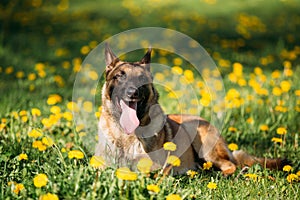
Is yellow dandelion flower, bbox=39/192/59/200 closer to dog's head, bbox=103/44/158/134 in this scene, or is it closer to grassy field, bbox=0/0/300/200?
grassy field, bbox=0/0/300/200

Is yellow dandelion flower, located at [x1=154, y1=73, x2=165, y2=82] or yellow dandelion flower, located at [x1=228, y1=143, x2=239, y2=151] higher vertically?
yellow dandelion flower, located at [x1=154, y1=73, x2=165, y2=82]

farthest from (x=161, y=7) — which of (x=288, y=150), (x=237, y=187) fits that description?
(x=237, y=187)

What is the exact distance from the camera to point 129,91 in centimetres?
400

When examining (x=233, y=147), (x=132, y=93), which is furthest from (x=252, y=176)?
(x=132, y=93)

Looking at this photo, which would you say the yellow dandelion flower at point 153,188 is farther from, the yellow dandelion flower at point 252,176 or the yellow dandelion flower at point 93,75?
the yellow dandelion flower at point 93,75

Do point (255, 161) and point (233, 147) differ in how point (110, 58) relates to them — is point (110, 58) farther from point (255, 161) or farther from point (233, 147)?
point (255, 161)

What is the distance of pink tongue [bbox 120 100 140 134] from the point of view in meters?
4.07

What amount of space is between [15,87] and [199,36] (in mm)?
5258

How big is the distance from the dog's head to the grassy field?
1.64ft

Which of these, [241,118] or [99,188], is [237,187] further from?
[241,118]

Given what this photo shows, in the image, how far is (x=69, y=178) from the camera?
3.07 metres

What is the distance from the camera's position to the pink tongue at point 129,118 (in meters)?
4.07

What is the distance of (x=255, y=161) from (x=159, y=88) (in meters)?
2.67

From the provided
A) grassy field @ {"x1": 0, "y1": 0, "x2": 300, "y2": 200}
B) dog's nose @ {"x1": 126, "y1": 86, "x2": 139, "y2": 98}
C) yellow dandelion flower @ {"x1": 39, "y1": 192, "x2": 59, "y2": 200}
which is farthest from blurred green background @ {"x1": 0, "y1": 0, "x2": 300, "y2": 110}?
yellow dandelion flower @ {"x1": 39, "y1": 192, "x2": 59, "y2": 200}
